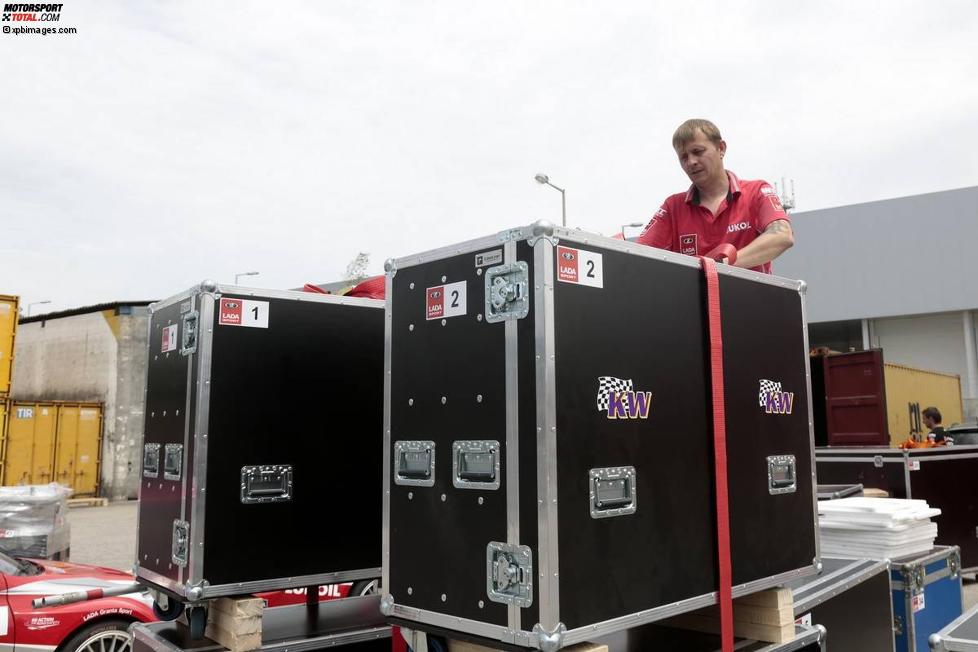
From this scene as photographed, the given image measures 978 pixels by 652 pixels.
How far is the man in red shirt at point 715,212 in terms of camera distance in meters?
3.62

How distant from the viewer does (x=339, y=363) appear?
3.95 meters

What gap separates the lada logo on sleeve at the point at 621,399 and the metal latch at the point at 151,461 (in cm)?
253

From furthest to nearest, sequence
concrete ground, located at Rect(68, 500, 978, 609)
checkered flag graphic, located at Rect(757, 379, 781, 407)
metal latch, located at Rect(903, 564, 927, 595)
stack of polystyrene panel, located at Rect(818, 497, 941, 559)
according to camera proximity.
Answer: concrete ground, located at Rect(68, 500, 978, 609) < stack of polystyrene panel, located at Rect(818, 497, 941, 559) < metal latch, located at Rect(903, 564, 927, 595) < checkered flag graphic, located at Rect(757, 379, 781, 407)

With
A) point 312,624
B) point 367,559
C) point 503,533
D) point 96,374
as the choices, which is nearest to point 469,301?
point 503,533

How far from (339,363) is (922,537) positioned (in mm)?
3933

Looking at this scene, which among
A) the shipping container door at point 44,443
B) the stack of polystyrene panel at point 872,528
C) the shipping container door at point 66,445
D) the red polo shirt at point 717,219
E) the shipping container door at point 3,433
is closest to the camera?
the red polo shirt at point 717,219

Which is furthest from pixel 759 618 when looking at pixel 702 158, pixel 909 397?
pixel 909 397

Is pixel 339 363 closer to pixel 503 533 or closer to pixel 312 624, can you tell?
pixel 312 624

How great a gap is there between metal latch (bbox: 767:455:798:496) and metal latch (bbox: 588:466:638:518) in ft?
3.21

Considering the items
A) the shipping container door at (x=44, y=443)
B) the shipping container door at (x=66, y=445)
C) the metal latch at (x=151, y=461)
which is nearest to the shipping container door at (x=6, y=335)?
the shipping container door at (x=44, y=443)

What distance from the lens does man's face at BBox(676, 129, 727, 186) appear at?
373cm

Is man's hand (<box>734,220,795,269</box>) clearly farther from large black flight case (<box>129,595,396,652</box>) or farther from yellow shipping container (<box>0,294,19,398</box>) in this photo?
yellow shipping container (<box>0,294,19,398</box>)

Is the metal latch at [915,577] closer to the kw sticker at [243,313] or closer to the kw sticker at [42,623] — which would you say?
the kw sticker at [243,313]

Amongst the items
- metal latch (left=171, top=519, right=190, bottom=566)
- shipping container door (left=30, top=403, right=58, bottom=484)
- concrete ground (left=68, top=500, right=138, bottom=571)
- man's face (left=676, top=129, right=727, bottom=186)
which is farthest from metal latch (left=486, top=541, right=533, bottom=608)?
shipping container door (left=30, top=403, right=58, bottom=484)
